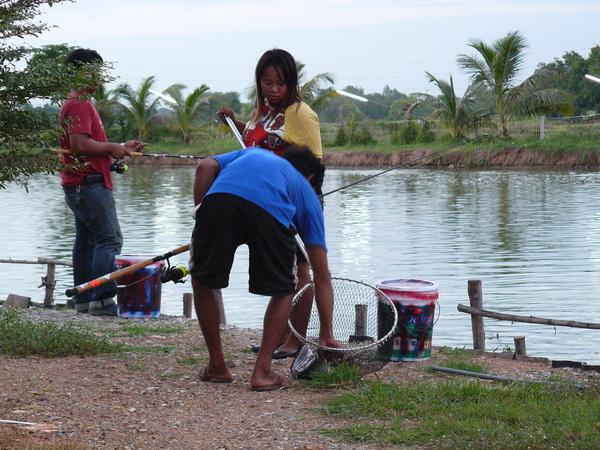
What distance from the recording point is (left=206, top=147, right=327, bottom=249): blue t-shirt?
442 centimetres

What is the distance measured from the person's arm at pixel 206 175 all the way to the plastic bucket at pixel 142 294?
252 cm

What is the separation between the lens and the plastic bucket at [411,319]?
17.5 ft

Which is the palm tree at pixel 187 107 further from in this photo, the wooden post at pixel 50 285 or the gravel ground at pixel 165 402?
the gravel ground at pixel 165 402

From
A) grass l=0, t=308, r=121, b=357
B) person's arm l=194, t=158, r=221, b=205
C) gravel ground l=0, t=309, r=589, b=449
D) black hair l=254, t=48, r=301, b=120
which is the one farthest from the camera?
grass l=0, t=308, r=121, b=357

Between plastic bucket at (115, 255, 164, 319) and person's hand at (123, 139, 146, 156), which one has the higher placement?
person's hand at (123, 139, 146, 156)

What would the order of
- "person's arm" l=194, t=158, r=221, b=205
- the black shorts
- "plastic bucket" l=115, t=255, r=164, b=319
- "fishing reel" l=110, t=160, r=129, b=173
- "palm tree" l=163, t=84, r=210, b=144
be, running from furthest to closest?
"palm tree" l=163, t=84, r=210, b=144, "plastic bucket" l=115, t=255, r=164, b=319, "fishing reel" l=110, t=160, r=129, b=173, "person's arm" l=194, t=158, r=221, b=205, the black shorts

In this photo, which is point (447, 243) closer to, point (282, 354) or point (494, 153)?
point (282, 354)

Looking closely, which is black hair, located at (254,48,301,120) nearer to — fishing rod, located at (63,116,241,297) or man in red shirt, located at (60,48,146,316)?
fishing rod, located at (63,116,241,297)

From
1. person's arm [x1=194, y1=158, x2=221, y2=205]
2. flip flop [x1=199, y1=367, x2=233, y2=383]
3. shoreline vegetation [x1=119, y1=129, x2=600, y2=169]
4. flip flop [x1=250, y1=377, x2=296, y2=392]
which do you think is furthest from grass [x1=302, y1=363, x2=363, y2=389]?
shoreline vegetation [x1=119, y1=129, x2=600, y2=169]

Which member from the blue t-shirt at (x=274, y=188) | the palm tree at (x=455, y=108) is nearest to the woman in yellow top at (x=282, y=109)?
the blue t-shirt at (x=274, y=188)

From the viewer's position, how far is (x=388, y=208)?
2042 centimetres

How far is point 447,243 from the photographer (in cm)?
1404

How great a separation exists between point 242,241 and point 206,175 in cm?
38

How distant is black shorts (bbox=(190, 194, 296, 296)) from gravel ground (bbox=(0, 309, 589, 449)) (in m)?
0.58
